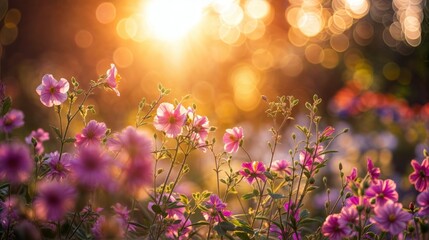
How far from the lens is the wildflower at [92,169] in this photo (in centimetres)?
111

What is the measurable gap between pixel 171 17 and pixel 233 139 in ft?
21.2

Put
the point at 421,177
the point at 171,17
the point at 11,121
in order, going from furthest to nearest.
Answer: the point at 171,17 → the point at 11,121 → the point at 421,177

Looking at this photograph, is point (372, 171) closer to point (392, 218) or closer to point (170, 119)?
point (392, 218)

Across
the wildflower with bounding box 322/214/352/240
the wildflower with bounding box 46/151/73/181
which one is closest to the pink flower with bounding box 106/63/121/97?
the wildflower with bounding box 46/151/73/181

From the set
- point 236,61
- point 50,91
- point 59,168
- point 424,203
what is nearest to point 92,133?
point 59,168

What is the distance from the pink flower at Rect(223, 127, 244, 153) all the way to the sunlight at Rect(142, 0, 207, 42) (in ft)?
20.4

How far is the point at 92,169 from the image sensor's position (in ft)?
3.69

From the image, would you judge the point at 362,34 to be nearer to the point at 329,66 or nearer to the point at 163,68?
the point at 329,66

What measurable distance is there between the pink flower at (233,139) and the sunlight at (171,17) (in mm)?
6211

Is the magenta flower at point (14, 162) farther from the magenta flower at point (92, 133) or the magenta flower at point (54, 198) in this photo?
the magenta flower at point (92, 133)

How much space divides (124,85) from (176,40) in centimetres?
138

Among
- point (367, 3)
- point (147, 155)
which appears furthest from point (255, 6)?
point (147, 155)

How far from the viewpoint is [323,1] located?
46.7 feet

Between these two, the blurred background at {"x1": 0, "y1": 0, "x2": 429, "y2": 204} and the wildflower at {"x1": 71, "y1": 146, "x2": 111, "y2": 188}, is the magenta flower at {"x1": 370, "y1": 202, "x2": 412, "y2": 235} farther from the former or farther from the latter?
the blurred background at {"x1": 0, "y1": 0, "x2": 429, "y2": 204}
